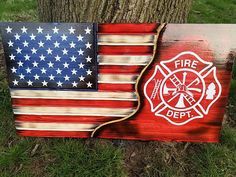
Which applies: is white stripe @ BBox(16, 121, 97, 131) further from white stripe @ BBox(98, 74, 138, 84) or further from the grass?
white stripe @ BBox(98, 74, 138, 84)

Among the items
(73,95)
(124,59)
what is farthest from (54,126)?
(124,59)

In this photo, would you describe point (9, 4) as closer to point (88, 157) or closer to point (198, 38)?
→ point (88, 157)

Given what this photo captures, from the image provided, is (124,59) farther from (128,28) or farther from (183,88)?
(183,88)

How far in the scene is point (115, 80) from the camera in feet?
8.37

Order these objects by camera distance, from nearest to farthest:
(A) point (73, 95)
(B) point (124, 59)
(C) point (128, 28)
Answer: (C) point (128, 28) < (B) point (124, 59) < (A) point (73, 95)

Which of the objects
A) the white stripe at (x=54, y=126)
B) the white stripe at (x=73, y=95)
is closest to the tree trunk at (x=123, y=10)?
the white stripe at (x=73, y=95)

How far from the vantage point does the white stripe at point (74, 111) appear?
2670 mm

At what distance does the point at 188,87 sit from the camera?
2559 mm

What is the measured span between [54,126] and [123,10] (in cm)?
96

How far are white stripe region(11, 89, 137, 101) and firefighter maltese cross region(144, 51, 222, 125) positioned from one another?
0.48 ft

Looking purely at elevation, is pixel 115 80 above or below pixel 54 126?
above

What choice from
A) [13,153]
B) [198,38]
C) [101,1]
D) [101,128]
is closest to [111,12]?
[101,1]

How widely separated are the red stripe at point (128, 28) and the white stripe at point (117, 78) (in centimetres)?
30

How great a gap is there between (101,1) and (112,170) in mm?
1163
